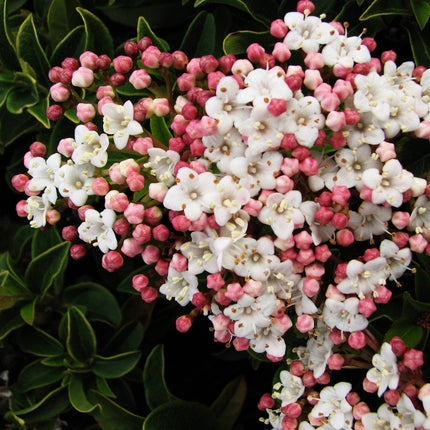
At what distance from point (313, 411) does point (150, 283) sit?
71cm

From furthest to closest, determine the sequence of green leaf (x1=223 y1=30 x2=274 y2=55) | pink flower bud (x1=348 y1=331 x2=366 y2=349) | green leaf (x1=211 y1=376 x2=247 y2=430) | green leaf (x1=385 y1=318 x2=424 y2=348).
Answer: green leaf (x1=211 y1=376 x2=247 y2=430) < green leaf (x1=223 y1=30 x2=274 y2=55) < green leaf (x1=385 y1=318 x2=424 y2=348) < pink flower bud (x1=348 y1=331 x2=366 y2=349)

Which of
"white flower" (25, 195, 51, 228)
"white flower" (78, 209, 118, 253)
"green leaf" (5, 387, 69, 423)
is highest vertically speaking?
"white flower" (78, 209, 118, 253)

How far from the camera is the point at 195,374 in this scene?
8.65 ft

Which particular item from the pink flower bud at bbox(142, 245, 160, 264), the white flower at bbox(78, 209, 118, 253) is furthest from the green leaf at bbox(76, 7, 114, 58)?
the pink flower bud at bbox(142, 245, 160, 264)

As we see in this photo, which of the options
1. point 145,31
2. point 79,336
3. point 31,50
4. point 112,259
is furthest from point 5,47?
point 79,336

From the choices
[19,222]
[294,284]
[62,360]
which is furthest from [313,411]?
[19,222]

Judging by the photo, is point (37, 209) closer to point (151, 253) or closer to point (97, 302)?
point (151, 253)

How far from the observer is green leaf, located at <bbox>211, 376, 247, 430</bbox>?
7.55ft

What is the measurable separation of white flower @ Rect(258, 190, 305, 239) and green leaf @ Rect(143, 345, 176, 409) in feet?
2.90

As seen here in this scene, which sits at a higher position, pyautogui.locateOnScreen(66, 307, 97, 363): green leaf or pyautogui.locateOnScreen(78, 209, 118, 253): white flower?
pyautogui.locateOnScreen(78, 209, 118, 253): white flower

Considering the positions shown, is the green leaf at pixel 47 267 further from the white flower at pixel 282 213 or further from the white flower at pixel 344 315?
the white flower at pixel 344 315

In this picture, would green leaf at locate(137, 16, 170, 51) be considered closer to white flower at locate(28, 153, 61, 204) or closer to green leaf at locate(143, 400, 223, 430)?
white flower at locate(28, 153, 61, 204)

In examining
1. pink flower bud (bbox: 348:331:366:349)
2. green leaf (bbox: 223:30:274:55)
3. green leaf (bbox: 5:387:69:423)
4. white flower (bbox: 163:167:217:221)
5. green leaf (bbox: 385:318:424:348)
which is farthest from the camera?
green leaf (bbox: 5:387:69:423)

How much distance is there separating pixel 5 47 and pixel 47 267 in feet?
2.94
